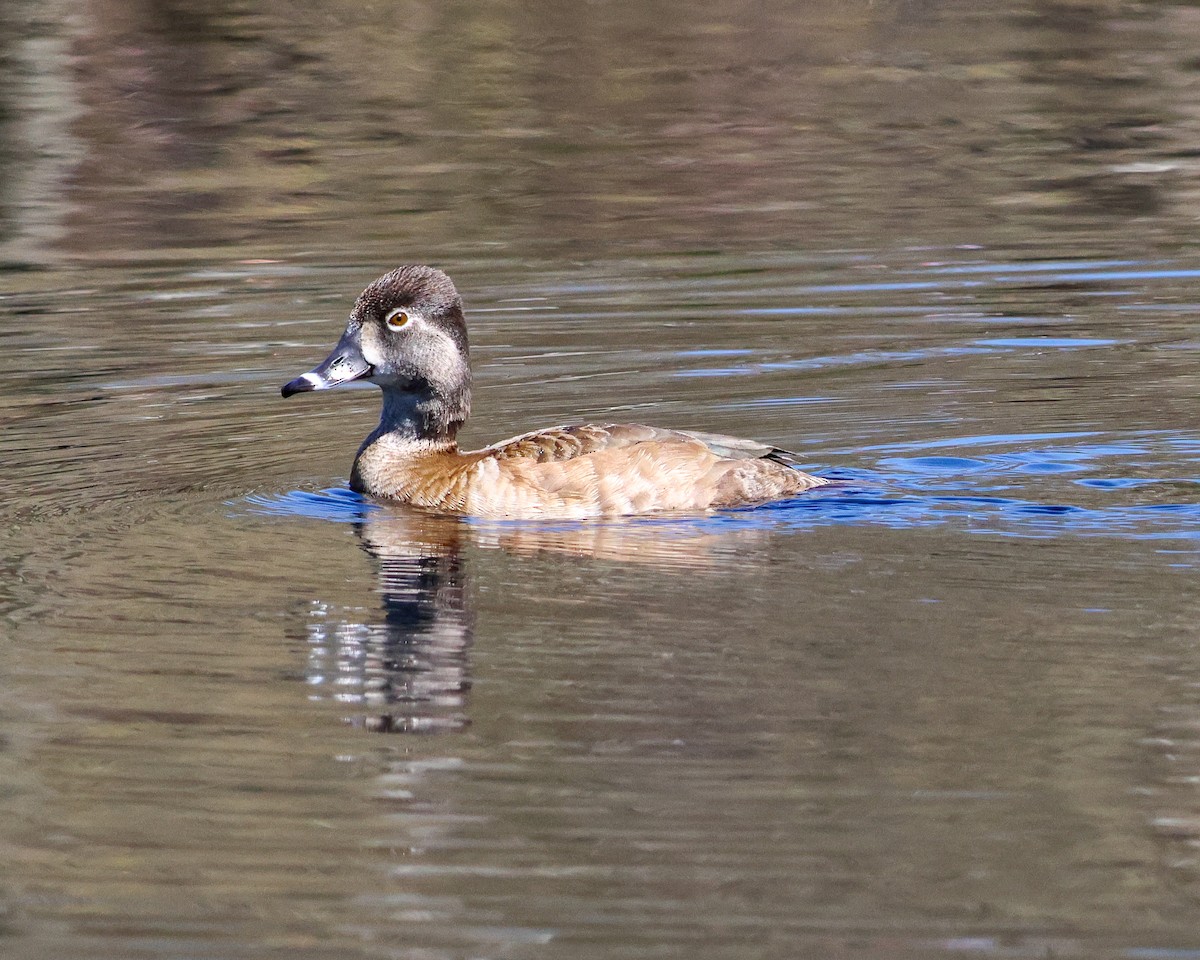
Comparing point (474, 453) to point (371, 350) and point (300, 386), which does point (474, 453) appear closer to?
point (371, 350)

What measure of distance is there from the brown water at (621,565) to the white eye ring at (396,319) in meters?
0.77

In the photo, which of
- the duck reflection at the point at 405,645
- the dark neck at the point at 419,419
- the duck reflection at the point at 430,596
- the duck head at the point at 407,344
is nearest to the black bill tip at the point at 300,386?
the duck head at the point at 407,344

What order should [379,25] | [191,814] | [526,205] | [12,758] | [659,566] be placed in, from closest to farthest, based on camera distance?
[191,814] → [12,758] → [659,566] → [526,205] → [379,25]

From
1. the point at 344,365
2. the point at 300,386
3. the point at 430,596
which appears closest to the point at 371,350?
the point at 344,365

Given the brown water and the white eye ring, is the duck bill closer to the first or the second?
the white eye ring

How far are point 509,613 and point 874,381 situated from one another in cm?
424

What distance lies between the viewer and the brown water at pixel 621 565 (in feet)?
16.7

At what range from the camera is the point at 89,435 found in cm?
1029

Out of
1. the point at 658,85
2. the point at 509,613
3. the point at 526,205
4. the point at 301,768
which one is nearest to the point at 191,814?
the point at 301,768

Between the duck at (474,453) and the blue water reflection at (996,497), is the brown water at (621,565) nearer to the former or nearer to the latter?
the blue water reflection at (996,497)

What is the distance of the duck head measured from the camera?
9164mm

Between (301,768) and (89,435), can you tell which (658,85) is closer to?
(89,435)

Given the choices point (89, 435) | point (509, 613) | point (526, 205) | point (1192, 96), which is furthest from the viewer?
point (1192, 96)

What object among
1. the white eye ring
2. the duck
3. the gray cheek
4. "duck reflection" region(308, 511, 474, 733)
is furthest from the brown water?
the white eye ring
